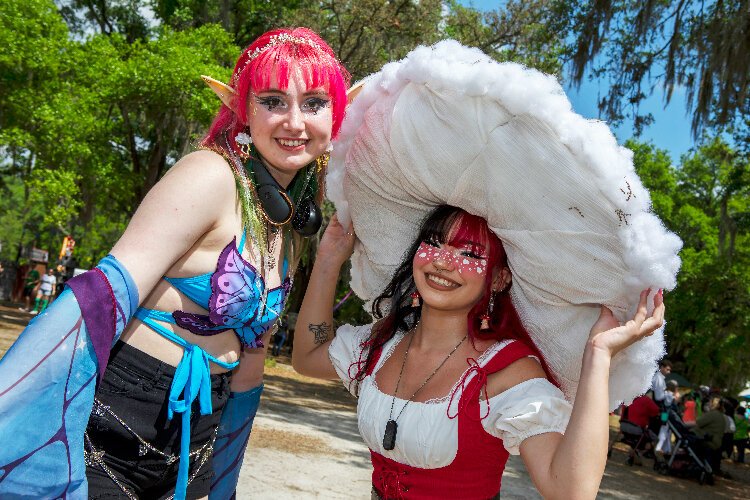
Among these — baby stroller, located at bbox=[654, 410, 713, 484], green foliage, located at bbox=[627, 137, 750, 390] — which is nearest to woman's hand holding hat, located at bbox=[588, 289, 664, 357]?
baby stroller, located at bbox=[654, 410, 713, 484]

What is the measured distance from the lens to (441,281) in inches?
92.7

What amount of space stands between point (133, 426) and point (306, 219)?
0.88 metres

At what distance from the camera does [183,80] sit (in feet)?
47.2

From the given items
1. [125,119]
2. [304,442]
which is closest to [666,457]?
[304,442]

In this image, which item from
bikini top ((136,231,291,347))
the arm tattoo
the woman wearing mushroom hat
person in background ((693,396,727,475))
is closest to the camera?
the woman wearing mushroom hat

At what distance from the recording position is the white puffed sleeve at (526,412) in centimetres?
198

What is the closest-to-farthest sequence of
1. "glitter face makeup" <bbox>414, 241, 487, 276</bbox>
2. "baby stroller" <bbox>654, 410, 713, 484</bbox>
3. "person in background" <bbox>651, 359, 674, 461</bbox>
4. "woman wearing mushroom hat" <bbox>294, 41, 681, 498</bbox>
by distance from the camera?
"woman wearing mushroom hat" <bbox>294, 41, 681, 498</bbox> → "glitter face makeup" <bbox>414, 241, 487, 276</bbox> → "baby stroller" <bbox>654, 410, 713, 484</bbox> → "person in background" <bbox>651, 359, 674, 461</bbox>

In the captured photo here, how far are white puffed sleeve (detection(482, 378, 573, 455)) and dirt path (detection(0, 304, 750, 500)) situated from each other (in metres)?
4.12

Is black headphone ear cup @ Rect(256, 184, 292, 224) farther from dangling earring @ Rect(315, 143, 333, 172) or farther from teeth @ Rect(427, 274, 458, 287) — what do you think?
teeth @ Rect(427, 274, 458, 287)

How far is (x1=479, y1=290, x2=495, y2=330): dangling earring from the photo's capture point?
2.36m

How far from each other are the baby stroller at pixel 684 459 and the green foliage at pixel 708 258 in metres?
4.48

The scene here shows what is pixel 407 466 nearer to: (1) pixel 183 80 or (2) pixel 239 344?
(2) pixel 239 344

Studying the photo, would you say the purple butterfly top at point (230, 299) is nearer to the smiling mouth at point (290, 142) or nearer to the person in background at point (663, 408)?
the smiling mouth at point (290, 142)

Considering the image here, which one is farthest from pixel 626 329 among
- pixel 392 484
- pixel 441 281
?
pixel 392 484
